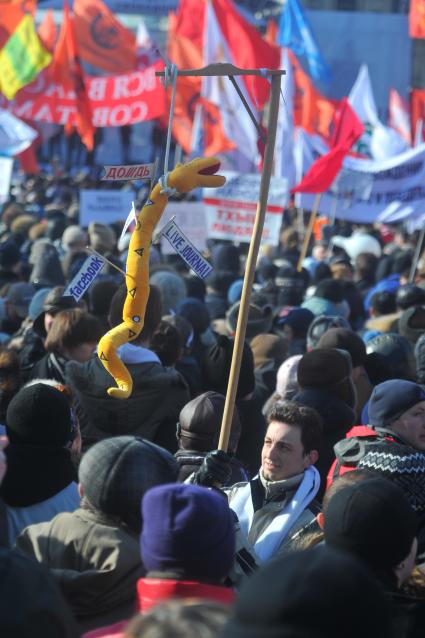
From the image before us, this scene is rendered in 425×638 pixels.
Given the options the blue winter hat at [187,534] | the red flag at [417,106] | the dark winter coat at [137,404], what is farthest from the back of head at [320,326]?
the red flag at [417,106]

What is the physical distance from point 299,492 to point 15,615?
5.90ft

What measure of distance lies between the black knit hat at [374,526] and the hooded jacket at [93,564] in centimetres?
54

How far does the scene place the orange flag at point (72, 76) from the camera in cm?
1472

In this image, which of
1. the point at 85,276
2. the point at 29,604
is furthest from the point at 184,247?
the point at 29,604

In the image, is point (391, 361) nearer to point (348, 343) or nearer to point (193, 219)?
point (348, 343)

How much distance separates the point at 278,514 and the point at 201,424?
579 millimetres

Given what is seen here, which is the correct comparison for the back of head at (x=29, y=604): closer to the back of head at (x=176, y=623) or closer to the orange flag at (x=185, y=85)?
the back of head at (x=176, y=623)

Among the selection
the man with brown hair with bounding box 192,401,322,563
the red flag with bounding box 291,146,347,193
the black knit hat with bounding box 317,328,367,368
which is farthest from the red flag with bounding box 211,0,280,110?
the man with brown hair with bounding box 192,401,322,563

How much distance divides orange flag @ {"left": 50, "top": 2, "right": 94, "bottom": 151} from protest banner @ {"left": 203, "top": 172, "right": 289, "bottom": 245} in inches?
170

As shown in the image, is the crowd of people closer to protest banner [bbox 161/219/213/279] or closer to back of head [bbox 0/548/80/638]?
back of head [bbox 0/548/80/638]

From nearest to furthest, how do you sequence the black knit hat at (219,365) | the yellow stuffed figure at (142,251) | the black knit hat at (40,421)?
1. the black knit hat at (40,421)
2. the yellow stuffed figure at (142,251)
3. the black knit hat at (219,365)

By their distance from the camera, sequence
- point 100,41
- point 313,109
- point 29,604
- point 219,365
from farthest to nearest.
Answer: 1. point 100,41
2. point 313,109
3. point 219,365
4. point 29,604

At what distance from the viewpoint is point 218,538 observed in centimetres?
249

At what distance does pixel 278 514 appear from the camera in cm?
355
